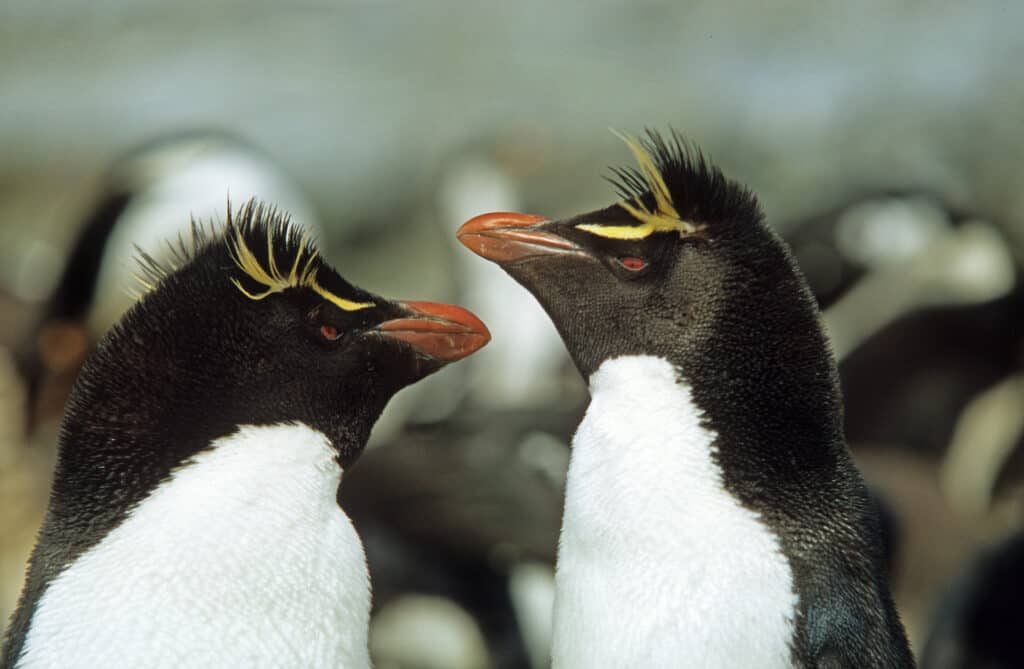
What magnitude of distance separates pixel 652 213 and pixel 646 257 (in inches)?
2.4

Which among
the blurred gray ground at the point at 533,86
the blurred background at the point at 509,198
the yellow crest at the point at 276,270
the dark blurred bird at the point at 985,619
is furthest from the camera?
the blurred gray ground at the point at 533,86

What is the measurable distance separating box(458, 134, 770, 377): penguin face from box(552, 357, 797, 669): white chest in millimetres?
65

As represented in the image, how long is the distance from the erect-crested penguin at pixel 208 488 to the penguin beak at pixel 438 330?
123 mm

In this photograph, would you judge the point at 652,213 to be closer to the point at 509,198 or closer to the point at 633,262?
the point at 633,262

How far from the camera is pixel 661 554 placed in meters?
1.81

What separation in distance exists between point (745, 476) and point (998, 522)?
3.06 metres

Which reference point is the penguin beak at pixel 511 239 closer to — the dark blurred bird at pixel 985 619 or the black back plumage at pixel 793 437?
the black back plumage at pixel 793 437

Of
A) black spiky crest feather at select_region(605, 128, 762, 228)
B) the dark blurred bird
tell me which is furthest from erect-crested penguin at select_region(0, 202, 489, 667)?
the dark blurred bird

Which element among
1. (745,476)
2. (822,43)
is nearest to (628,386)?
(745,476)

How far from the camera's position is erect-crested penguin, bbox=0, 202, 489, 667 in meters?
1.72

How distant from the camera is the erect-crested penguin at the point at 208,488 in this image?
5.64 feet

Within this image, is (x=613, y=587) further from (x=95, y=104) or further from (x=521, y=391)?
(x=95, y=104)

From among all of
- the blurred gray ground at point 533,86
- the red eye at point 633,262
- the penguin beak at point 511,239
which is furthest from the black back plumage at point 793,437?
the blurred gray ground at point 533,86

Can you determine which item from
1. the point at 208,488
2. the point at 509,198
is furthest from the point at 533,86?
the point at 208,488
